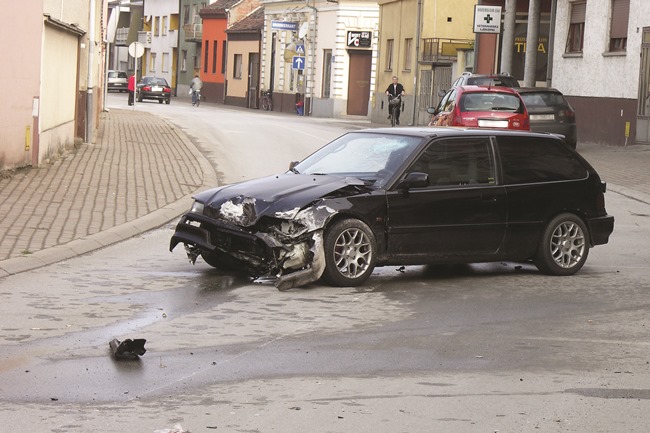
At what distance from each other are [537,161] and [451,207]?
131cm

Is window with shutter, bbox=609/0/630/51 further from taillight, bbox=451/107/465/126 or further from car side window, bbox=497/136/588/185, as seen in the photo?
car side window, bbox=497/136/588/185

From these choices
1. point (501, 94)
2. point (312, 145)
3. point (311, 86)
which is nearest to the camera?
point (501, 94)

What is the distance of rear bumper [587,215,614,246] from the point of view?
12.8 meters

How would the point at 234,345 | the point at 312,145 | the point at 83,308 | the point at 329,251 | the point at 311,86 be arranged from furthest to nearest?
the point at 311,86
the point at 312,145
the point at 329,251
the point at 83,308
the point at 234,345

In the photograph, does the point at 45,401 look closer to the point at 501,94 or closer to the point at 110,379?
the point at 110,379

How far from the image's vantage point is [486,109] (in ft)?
87.9

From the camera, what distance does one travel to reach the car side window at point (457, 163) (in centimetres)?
1183

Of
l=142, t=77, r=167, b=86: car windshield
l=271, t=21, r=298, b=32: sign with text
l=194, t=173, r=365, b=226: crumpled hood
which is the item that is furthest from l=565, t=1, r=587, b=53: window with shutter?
l=142, t=77, r=167, b=86: car windshield

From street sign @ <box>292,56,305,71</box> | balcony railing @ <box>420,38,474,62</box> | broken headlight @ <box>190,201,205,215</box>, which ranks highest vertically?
balcony railing @ <box>420,38,474,62</box>

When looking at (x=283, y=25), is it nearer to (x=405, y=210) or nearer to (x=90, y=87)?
(x=90, y=87)

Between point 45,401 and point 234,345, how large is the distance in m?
1.92

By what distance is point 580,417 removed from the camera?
6762 mm

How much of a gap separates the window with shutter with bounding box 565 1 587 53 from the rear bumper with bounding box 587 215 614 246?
87.5 feet

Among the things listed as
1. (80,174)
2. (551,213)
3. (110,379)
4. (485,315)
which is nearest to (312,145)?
(80,174)
